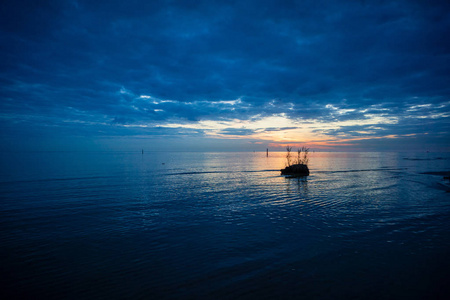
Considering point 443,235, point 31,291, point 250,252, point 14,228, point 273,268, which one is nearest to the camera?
point 31,291

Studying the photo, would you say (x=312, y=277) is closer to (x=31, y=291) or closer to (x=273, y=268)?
(x=273, y=268)

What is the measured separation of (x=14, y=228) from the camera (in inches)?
526

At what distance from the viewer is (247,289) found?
740cm

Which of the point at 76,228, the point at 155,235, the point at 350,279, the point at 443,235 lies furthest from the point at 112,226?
the point at 443,235

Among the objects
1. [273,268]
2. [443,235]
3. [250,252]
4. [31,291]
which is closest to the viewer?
[31,291]

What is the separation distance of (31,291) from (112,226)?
675 centimetres

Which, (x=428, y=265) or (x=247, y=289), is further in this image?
(x=428, y=265)

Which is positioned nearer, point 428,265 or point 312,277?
point 312,277

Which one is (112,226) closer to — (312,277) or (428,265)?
(312,277)

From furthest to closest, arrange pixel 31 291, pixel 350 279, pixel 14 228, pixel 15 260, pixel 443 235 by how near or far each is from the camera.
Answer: pixel 14 228 → pixel 443 235 → pixel 15 260 → pixel 350 279 → pixel 31 291

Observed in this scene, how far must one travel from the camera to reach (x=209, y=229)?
13477mm

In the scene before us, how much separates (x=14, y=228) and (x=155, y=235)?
336 inches

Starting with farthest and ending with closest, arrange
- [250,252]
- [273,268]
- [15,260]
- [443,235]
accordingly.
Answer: [443,235]
[250,252]
[15,260]
[273,268]

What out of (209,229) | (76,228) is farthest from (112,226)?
(209,229)
